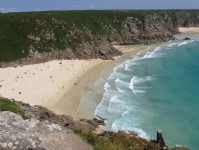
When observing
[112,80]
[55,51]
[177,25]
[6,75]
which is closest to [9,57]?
[6,75]

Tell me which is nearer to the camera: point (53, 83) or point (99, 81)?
point (53, 83)

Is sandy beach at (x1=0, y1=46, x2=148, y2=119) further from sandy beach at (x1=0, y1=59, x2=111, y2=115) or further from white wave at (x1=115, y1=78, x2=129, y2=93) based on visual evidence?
white wave at (x1=115, y1=78, x2=129, y2=93)

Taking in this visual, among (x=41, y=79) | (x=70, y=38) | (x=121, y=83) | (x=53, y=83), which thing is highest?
(x=70, y=38)

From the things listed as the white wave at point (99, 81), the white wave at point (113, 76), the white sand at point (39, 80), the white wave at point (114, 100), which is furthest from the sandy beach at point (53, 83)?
the white wave at point (114, 100)

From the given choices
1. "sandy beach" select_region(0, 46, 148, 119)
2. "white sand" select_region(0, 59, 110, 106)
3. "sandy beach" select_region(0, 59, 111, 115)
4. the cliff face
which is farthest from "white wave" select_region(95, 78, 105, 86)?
the cliff face

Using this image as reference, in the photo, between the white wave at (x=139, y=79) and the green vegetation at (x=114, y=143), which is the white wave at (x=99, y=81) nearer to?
the white wave at (x=139, y=79)

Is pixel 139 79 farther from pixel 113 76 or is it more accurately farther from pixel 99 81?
pixel 99 81

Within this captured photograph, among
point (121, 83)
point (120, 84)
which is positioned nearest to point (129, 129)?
point (120, 84)
